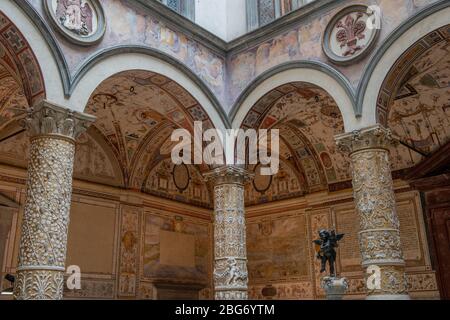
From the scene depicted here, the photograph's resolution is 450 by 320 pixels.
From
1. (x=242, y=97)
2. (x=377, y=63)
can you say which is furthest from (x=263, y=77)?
(x=377, y=63)

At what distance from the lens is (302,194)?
45.2ft

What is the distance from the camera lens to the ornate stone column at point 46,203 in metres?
6.63

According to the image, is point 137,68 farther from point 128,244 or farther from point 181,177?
point 181,177

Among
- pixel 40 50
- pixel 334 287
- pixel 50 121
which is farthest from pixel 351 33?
pixel 50 121

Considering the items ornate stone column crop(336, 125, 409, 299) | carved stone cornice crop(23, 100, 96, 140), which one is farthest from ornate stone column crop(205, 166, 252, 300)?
carved stone cornice crop(23, 100, 96, 140)

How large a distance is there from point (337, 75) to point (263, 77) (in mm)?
1809

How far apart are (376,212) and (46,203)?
525cm

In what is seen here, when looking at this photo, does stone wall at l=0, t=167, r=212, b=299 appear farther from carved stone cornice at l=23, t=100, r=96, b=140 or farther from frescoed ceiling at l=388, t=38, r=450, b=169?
frescoed ceiling at l=388, t=38, r=450, b=169

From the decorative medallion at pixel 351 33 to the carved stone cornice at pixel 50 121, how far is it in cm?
499

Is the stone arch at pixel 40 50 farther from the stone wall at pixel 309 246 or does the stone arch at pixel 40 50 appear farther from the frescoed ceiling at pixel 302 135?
the stone wall at pixel 309 246

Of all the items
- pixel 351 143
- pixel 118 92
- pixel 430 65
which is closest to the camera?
pixel 351 143

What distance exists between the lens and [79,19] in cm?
812
